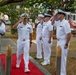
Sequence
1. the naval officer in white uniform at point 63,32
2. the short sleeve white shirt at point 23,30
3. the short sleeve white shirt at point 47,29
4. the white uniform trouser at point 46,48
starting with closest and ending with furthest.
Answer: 1. the naval officer in white uniform at point 63,32
2. the short sleeve white shirt at point 23,30
3. the short sleeve white shirt at point 47,29
4. the white uniform trouser at point 46,48

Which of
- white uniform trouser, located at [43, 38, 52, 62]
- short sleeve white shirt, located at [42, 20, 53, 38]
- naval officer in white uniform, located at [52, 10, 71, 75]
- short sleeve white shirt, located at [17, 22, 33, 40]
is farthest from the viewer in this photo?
white uniform trouser, located at [43, 38, 52, 62]

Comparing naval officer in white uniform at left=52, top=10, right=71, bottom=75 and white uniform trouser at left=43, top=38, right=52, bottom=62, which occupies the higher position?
naval officer in white uniform at left=52, top=10, right=71, bottom=75

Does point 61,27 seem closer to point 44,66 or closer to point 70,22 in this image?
point 70,22

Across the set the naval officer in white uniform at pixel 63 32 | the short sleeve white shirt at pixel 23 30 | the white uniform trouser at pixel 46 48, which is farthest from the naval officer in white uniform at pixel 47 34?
the naval officer in white uniform at pixel 63 32

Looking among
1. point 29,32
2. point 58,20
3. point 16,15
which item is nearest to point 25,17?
point 29,32

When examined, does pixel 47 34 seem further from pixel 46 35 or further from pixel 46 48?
pixel 46 48

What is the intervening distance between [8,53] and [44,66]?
430 cm

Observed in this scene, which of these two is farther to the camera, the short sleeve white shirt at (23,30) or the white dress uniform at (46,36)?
the white dress uniform at (46,36)

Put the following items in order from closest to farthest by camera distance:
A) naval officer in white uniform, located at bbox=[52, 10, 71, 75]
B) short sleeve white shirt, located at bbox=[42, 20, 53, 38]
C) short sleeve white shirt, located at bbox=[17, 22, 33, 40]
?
1. naval officer in white uniform, located at bbox=[52, 10, 71, 75]
2. short sleeve white shirt, located at bbox=[17, 22, 33, 40]
3. short sleeve white shirt, located at bbox=[42, 20, 53, 38]

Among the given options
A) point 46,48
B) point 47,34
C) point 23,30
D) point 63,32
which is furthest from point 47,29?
point 63,32

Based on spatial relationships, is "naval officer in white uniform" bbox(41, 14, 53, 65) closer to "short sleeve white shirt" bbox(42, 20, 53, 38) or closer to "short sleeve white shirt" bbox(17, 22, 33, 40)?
"short sleeve white shirt" bbox(42, 20, 53, 38)

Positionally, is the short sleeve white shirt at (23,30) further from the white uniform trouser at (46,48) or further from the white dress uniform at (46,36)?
the white uniform trouser at (46,48)

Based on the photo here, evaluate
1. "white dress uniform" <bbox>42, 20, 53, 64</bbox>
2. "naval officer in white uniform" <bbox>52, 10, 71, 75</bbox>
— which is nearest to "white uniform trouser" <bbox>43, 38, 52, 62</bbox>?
"white dress uniform" <bbox>42, 20, 53, 64</bbox>

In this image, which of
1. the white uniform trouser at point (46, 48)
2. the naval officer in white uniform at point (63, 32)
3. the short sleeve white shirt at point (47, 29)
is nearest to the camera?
the naval officer in white uniform at point (63, 32)
